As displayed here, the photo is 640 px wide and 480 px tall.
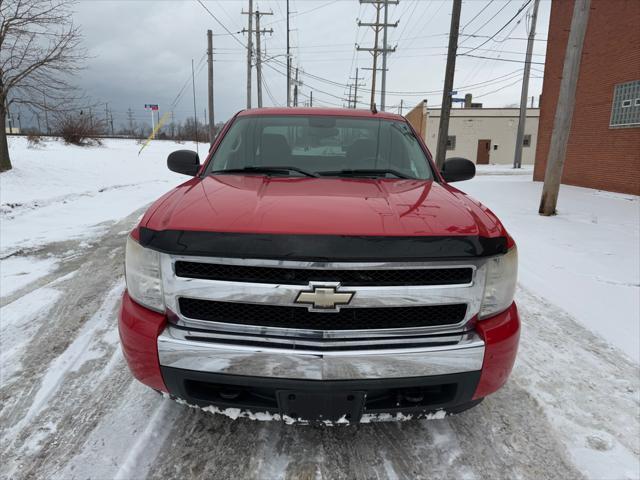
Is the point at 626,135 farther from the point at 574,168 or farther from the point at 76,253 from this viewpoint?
the point at 76,253

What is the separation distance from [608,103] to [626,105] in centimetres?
89

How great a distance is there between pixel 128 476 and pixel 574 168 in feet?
58.6

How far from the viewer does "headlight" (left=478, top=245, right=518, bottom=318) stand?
1.84 m

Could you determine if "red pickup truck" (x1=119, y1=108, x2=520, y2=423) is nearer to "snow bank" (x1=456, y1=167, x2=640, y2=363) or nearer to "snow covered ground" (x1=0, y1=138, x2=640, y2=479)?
"snow covered ground" (x1=0, y1=138, x2=640, y2=479)

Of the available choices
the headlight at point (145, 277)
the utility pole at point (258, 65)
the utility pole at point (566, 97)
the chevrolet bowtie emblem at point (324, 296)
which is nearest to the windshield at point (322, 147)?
the headlight at point (145, 277)

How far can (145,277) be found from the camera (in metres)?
1.83

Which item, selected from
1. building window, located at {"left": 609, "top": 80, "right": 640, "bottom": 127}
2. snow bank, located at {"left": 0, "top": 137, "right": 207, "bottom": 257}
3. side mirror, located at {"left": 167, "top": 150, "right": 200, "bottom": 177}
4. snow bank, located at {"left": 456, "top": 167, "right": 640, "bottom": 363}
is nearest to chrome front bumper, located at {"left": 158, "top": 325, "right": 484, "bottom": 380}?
side mirror, located at {"left": 167, "top": 150, "right": 200, "bottom": 177}

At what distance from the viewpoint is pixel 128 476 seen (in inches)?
74.5

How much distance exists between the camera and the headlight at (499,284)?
184 cm

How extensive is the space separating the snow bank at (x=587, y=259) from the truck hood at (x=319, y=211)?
2312 mm

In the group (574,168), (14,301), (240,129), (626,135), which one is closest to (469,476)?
(240,129)

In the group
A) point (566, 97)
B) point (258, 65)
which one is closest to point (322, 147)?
point (566, 97)

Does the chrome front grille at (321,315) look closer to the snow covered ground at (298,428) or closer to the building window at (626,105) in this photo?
the snow covered ground at (298,428)

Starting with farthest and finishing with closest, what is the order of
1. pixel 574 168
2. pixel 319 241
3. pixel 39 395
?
1. pixel 574 168
2. pixel 39 395
3. pixel 319 241
